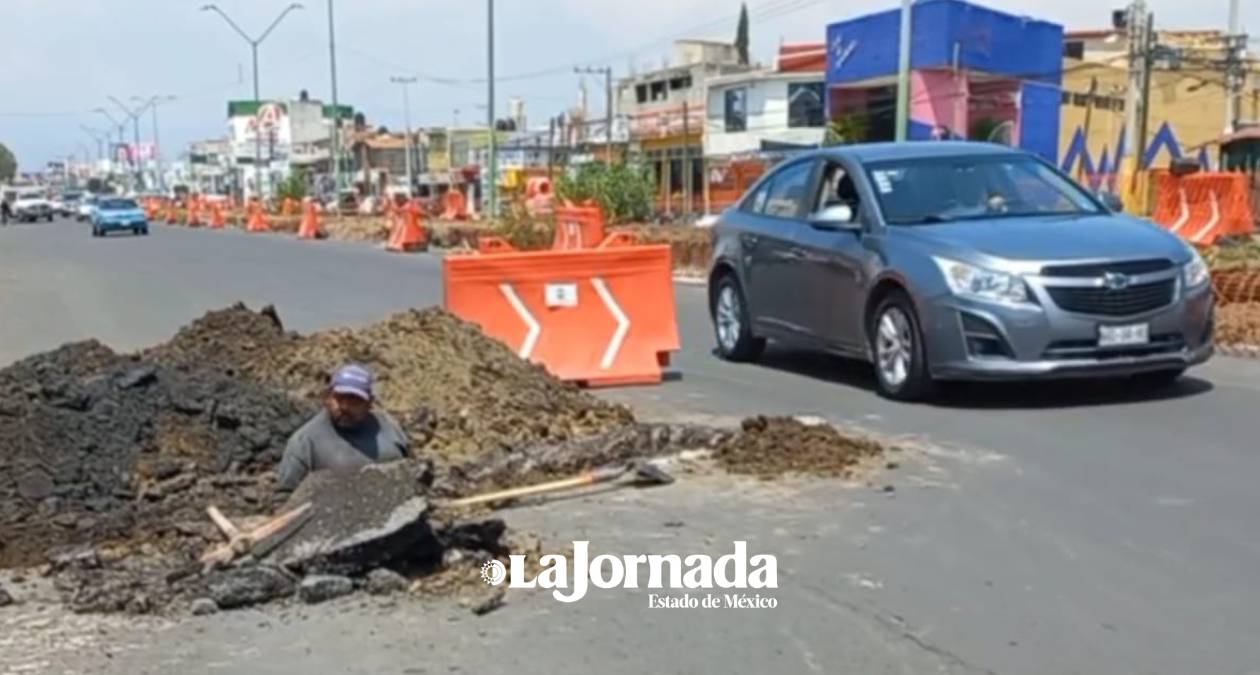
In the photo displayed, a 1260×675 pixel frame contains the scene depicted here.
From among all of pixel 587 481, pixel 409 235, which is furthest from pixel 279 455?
pixel 409 235

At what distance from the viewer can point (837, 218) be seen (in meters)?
10.9

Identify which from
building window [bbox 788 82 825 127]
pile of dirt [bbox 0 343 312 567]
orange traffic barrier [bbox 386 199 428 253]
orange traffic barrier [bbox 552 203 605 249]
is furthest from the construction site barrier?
building window [bbox 788 82 825 127]

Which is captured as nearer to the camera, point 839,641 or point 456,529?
point 839,641

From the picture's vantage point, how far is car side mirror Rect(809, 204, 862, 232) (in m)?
10.9

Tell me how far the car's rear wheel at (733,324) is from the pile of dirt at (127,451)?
483 cm

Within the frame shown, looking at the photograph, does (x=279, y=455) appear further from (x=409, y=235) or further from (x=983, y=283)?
(x=409, y=235)

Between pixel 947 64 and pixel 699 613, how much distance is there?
4440 cm

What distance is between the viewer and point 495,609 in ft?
18.7

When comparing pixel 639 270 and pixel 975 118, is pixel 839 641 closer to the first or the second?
pixel 639 270

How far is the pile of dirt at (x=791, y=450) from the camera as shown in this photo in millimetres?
7953

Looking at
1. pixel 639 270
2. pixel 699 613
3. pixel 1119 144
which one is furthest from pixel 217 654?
pixel 1119 144

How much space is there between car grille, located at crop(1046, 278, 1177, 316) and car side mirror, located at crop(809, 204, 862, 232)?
1717mm

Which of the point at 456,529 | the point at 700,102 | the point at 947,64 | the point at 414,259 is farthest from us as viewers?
the point at 700,102

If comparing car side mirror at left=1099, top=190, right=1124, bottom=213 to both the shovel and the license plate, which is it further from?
the shovel
